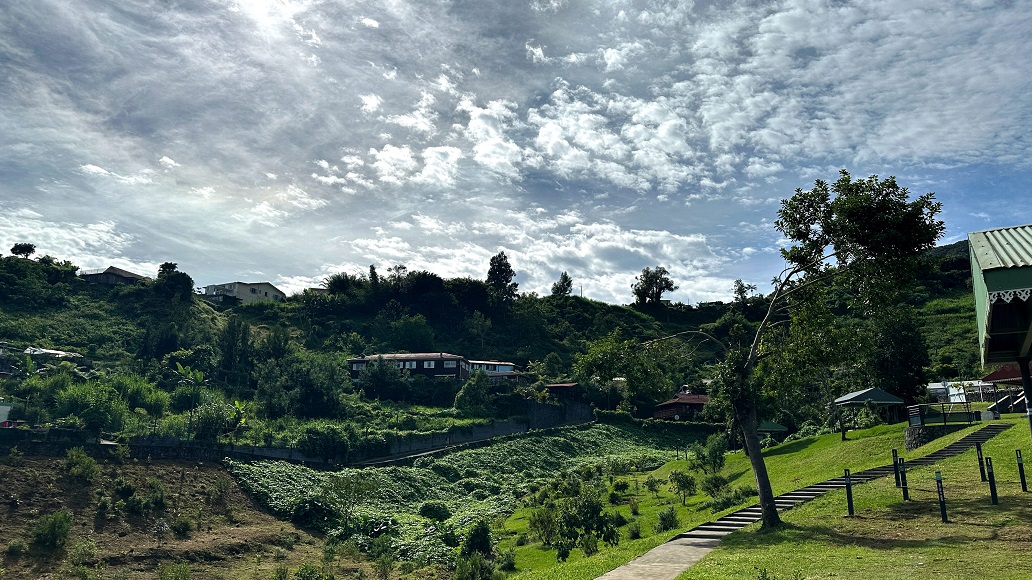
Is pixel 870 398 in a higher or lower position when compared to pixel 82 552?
higher

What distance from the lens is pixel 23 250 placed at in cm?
10481

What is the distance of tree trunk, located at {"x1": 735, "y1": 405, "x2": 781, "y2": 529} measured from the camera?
1759 cm

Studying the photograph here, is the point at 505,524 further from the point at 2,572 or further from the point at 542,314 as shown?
the point at 542,314

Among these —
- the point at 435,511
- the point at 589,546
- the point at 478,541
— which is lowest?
the point at 435,511

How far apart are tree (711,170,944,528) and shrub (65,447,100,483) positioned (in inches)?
1463

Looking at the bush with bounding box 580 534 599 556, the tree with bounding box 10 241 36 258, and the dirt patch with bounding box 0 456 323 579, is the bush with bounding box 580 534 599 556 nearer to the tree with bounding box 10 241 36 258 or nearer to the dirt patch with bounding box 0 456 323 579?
the dirt patch with bounding box 0 456 323 579

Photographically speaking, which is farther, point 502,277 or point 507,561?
point 502,277

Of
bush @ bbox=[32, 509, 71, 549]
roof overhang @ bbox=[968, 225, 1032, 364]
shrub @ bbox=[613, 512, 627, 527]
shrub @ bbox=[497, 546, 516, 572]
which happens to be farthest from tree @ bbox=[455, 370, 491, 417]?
roof overhang @ bbox=[968, 225, 1032, 364]

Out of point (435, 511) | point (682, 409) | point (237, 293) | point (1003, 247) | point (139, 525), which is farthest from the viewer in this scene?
point (237, 293)

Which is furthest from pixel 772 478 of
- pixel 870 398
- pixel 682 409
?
pixel 682 409

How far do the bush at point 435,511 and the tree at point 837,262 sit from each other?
86.7ft

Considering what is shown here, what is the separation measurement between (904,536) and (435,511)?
31906 mm

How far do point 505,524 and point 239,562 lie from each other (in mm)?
14454

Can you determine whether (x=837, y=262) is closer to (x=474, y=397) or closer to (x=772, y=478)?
(x=772, y=478)
